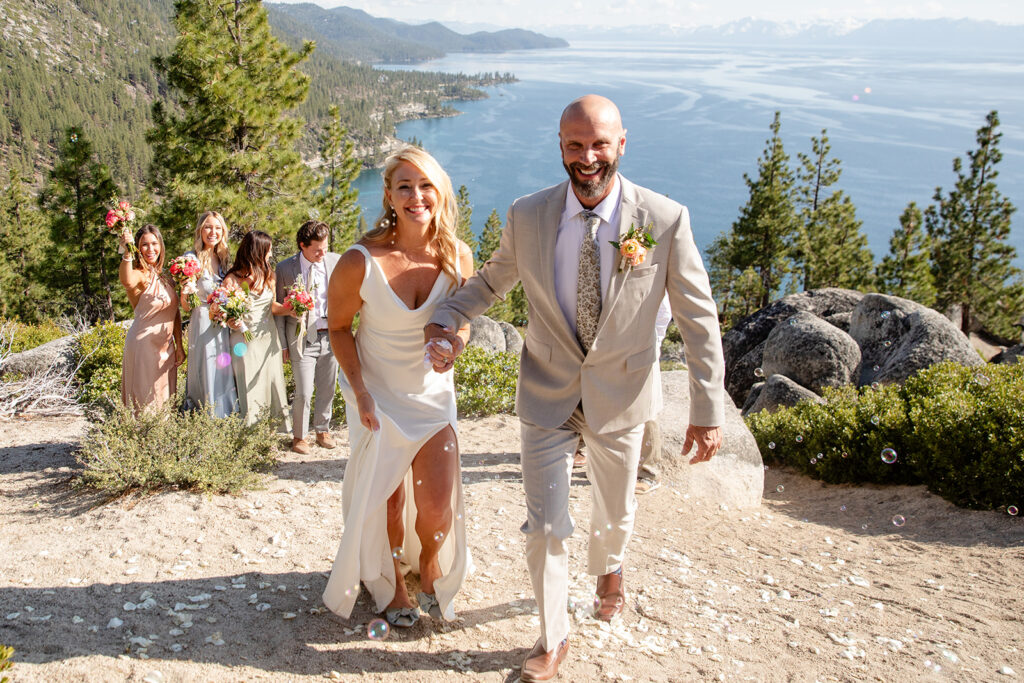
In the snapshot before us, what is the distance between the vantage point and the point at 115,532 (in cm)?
484

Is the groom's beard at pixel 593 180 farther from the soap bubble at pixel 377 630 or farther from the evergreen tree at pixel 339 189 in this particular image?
the evergreen tree at pixel 339 189

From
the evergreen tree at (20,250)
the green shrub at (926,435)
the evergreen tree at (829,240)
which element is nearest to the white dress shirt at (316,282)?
the green shrub at (926,435)

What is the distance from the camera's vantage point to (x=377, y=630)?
3736mm

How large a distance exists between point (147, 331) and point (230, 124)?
830 inches

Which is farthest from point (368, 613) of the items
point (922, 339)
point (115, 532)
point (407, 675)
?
point (922, 339)

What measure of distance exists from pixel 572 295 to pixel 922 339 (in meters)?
11.3

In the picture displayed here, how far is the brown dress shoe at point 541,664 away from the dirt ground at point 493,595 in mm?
132

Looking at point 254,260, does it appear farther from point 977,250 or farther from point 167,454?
point 977,250

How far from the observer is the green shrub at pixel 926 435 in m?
6.20

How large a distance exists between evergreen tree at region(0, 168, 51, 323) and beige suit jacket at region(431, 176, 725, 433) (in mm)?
54424

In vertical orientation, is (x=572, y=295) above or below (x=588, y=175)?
below

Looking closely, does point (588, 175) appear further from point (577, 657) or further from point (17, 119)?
point (17, 119)

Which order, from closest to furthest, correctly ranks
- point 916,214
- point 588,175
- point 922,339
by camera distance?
point 588,175 → point 922,339 → point 916,214

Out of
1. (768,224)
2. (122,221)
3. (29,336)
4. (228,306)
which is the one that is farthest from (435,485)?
(768,224)
